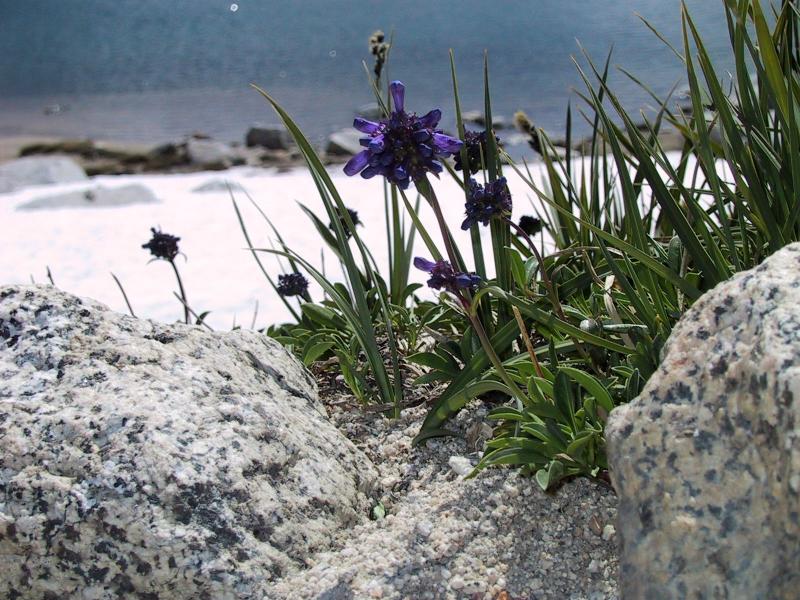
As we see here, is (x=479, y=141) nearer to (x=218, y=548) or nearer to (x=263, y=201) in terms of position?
(x=218, y=548)

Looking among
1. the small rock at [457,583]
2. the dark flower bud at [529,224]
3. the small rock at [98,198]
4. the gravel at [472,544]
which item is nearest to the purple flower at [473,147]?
the dark flower bud at [529,224]

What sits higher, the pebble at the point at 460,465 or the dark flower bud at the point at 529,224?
the dark flower bud at the point at 529,224

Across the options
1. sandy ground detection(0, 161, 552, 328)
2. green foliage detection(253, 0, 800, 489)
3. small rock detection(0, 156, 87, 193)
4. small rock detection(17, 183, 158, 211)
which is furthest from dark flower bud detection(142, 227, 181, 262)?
small rock detection(0, 156, 87, 193)

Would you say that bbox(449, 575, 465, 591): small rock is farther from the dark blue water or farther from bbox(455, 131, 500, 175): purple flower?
the dark blue water

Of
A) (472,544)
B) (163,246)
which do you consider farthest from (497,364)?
(163,246)

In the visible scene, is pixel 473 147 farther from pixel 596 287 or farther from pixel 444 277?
pixel 444 277

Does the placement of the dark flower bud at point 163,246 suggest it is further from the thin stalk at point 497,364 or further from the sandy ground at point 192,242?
the sandy ground at point 192,242

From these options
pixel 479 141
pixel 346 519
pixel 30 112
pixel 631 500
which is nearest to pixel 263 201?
pixel 479 141
